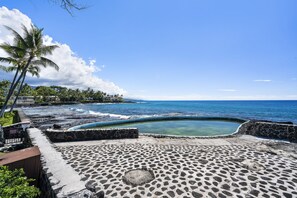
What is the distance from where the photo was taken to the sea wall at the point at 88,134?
9806mm

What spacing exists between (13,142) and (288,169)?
42.1ft

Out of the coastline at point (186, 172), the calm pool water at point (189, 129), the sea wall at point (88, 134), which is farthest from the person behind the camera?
the calm pool water at point (189, 129)

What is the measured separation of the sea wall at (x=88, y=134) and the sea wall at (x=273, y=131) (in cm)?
919

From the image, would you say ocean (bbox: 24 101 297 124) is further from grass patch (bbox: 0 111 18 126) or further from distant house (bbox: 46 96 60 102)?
distant house (bbox: 46 96 60 102)

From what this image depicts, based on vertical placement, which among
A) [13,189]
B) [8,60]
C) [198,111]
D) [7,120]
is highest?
[8,60]

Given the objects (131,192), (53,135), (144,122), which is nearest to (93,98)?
(144,122)

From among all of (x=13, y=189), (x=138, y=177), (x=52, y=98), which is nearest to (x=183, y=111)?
(x=138, y=177)

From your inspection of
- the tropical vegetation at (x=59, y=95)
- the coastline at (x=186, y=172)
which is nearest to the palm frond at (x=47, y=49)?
the coastline at (x=186, y=172)

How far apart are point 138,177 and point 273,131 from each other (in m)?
11.2

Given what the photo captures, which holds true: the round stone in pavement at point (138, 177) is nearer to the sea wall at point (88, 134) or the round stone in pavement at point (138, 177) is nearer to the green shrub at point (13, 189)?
the green shrub at point (13, 189)

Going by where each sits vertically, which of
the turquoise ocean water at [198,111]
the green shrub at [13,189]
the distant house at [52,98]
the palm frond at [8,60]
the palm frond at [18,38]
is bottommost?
the turquoise ocean water at [198,111]

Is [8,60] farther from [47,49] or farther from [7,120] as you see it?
[7,120]

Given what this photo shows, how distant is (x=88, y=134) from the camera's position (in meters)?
10.4

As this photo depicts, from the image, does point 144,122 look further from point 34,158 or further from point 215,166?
point 34,158
